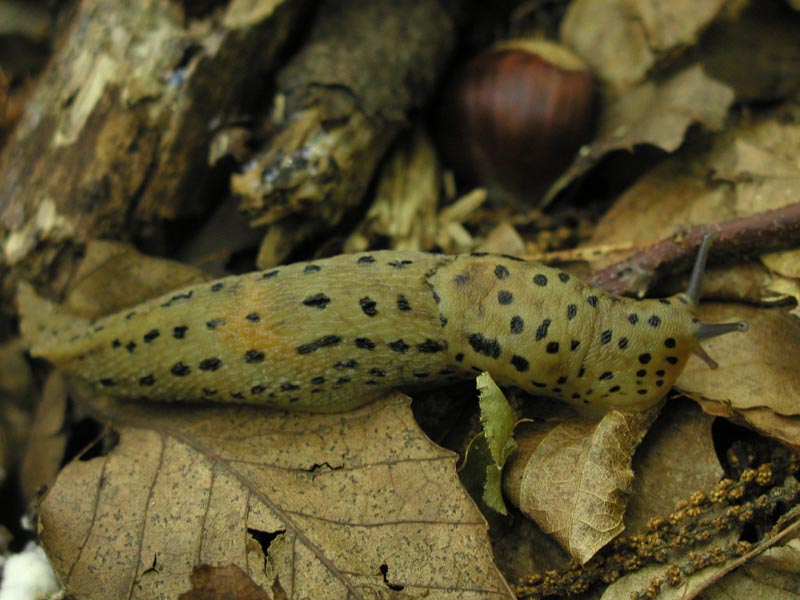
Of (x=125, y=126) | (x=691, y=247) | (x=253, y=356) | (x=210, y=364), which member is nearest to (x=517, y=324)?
(x=691, y=247)

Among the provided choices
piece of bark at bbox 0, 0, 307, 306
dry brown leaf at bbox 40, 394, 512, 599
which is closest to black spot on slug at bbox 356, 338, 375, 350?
dry brown leaf at bbox 40, 394, 512, 599

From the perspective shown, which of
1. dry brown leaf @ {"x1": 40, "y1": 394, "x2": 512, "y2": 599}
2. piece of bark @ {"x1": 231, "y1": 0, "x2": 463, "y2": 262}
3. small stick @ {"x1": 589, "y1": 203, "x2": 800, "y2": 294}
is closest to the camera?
dry brown leaf @ {"x1": 40, "y1": 394, "x2": 512, "y2": 599}

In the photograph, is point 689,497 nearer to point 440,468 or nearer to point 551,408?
point 551,408

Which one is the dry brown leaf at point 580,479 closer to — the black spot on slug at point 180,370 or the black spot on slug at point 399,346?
the black spot on slug at point 399,346

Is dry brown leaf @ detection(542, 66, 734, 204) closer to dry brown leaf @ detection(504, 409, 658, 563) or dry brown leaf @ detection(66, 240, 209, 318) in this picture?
dry brown leaf @ detection(504, 409, 658, 563)

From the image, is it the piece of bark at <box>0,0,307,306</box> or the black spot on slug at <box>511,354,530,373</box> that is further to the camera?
the piece of bark at <box>0,0,307,306</box>

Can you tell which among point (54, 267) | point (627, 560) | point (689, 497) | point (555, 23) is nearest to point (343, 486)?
point (627, 560)

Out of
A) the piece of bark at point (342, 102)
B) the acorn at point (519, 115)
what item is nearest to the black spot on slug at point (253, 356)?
the piece of bark at point (342, 102)
